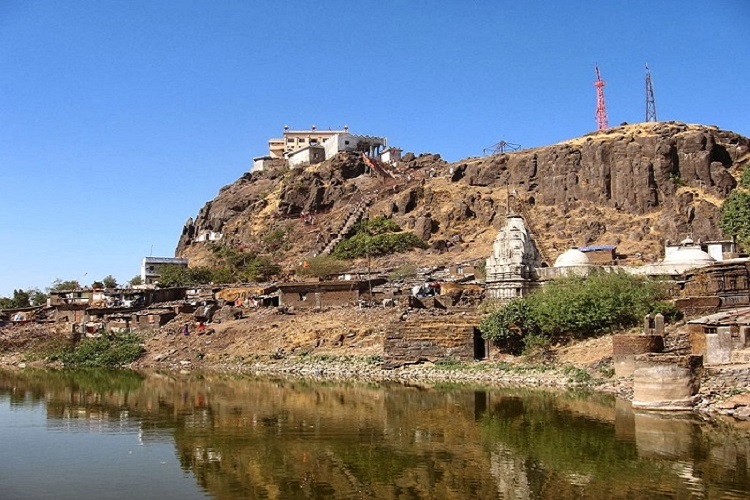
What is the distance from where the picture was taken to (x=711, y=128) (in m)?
75.7

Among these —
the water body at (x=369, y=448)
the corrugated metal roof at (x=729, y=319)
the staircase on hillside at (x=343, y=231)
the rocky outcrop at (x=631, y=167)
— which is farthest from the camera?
the staircase on hillside at (x=343, y=231)

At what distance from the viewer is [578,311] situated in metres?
32.7

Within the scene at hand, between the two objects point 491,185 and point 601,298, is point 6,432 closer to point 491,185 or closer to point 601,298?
point 601,298

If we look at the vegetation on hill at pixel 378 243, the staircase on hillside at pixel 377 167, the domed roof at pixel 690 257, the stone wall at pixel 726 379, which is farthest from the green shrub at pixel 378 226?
the stone wall at pixel 726 379

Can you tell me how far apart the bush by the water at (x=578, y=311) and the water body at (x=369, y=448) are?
5.37 meters

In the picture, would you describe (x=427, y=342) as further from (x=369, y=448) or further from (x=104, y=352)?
(x=104, y=352)

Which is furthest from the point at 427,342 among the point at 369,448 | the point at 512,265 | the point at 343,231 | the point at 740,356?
the point at 343,231

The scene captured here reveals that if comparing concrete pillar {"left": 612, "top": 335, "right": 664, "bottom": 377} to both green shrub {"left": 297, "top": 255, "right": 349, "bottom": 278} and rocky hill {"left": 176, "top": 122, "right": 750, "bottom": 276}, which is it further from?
green shrub {"left": 297, "top": 255, "right": 349, "bottom": 278}

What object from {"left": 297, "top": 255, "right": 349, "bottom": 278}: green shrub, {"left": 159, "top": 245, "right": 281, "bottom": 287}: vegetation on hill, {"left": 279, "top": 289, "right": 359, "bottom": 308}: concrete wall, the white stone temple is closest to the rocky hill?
{"left": 297, "top": 255, "right": 349, "bottom": 278}: green shrub

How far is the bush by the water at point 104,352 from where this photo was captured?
45.0 metres

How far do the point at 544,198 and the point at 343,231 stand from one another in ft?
64.3

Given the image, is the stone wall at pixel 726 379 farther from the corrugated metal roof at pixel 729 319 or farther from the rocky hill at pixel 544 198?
the rocky hill at pixel 544 198

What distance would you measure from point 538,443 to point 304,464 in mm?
5805

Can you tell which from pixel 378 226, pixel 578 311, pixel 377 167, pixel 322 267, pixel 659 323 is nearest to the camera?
pixel 659 323
